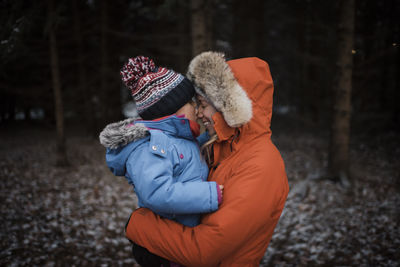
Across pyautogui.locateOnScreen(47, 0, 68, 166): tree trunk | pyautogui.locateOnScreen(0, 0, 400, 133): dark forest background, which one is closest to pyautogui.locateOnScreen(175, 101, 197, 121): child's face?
pyautogui.locateOnScreen(47, 0, 68, 166): tree trunk

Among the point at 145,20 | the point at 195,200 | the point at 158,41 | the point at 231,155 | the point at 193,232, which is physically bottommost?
the point at 193,232

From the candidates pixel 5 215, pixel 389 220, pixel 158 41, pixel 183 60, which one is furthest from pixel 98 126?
pixel 389 220

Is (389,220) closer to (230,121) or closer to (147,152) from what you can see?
(230,121)

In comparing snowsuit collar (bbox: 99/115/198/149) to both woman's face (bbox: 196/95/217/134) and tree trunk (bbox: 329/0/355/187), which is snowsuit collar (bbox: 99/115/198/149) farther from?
tree trunk (bbox: 329/0/355/187)

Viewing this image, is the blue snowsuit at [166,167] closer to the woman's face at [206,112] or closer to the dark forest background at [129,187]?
the woman's face at [206,112]

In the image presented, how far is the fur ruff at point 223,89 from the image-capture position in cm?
181

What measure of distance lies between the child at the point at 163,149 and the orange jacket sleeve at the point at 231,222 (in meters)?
0.09

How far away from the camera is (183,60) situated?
1109cm

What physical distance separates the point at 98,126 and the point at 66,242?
11.1m

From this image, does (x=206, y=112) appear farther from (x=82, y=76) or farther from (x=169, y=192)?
(x=82, y=76)

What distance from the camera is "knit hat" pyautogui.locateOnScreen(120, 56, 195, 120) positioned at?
1.98 metres

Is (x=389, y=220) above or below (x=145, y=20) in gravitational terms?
below

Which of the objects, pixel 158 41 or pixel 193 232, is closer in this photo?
pixel 193 232

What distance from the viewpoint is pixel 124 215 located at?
577cm
